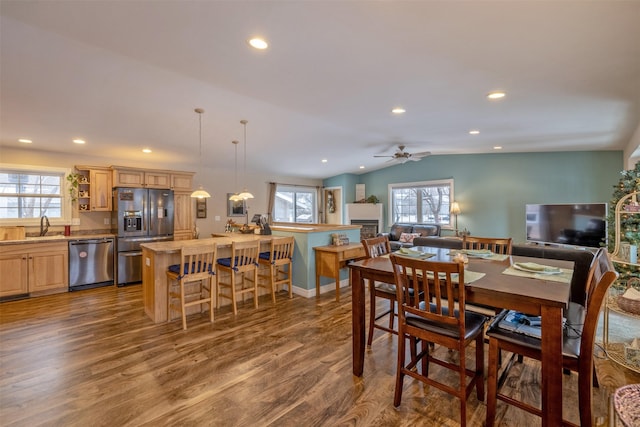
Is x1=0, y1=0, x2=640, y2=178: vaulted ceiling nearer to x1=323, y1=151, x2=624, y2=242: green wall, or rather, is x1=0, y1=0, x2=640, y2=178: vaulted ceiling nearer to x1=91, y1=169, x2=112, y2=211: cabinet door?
x1=91, y1=169, x2=112, y2=211: cabinet door

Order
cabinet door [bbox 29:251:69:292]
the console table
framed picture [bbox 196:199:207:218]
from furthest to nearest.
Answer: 1. framed picture [bbox 196:199:207:218]
2. cabinet door [bbox 29:251:69:292]
3. the console table

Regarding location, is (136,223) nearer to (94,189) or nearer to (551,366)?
(94,189)

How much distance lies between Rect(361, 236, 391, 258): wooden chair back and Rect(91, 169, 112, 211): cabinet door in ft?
16.3

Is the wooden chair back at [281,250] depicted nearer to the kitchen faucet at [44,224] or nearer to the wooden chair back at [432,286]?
the wooden chair back at [432,286]

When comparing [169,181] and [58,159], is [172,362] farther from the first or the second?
[58,159]

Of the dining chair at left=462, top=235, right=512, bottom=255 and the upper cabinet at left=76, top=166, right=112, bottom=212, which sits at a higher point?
the upper cabinet at left=76, top=166, right=112, bottom=212

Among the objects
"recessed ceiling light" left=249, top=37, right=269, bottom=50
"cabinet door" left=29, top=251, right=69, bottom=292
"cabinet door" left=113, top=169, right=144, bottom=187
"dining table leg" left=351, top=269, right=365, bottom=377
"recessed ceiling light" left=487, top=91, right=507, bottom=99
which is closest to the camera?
"recessed ceiling light" left=249, top=37, right=269, bottom=50

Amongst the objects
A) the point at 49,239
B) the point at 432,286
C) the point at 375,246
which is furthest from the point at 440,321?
the point at 49,239

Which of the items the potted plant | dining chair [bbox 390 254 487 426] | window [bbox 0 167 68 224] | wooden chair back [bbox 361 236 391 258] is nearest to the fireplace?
wooden chair back [bbox 361 236 391 258]

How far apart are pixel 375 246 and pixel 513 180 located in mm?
5186

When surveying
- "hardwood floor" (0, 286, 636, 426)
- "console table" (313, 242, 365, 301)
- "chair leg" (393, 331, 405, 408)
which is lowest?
"hardwood floor" (0, 286, 636, 426)

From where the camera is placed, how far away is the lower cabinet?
414cm

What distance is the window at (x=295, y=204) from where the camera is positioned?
8367 mm

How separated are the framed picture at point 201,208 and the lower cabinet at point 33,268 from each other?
94.9 inches
